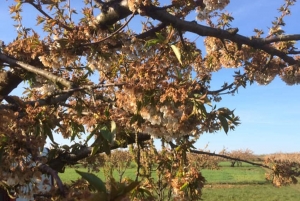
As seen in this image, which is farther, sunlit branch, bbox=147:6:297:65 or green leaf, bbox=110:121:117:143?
sunlit branch, bbox=147:6:297:65

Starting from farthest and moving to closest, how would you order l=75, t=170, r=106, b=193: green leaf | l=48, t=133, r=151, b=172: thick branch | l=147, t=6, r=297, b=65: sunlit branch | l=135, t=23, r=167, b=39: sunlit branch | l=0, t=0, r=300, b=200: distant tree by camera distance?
1. l=48, t=133, r=151, b=172: thick branch
2. l=135, t=23, r=167, b=39: sunlit branch
3. l=147, t=6, r=297, b=65: sunlit branch
4. l=0, t=0, r=300, b=200: distant tree
5. l=75, t=170, r=106, b=193: green leaf

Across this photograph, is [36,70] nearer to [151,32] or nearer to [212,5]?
[151,32]

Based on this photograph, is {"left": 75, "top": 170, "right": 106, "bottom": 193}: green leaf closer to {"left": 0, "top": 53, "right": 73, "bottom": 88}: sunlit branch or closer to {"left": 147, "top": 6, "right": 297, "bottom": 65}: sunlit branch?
{"left": 0, "top": 53, "right": 73, "bottom": 88}: sunlit branch

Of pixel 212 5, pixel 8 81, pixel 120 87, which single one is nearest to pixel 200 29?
pixel 212 5

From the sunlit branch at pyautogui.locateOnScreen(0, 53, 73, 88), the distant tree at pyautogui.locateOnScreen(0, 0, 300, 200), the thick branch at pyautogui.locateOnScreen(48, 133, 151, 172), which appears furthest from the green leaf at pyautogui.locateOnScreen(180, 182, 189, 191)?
the thick branch at pyautogui.locateOnScreen(48, 133, 151, 172)

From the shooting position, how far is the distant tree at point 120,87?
2.07 metres

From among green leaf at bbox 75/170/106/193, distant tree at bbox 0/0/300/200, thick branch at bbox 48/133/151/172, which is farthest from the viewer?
thick branch at bbox 48/133/151/172

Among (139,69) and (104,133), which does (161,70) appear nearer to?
(139,69)

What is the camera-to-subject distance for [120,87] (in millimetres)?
2469

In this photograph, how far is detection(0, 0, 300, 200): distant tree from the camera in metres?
2.07

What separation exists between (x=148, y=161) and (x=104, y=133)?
5.03m

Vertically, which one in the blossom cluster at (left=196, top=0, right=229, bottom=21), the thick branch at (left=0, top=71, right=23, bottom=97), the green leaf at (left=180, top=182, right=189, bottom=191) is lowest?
the green leaf at (left=180, top=182, right=189, bottom=191)

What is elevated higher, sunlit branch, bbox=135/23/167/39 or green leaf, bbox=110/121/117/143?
sunlit branch, bbox=135/23/167/39

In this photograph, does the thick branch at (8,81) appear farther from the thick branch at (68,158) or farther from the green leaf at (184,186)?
the green leaf at (184,186)
